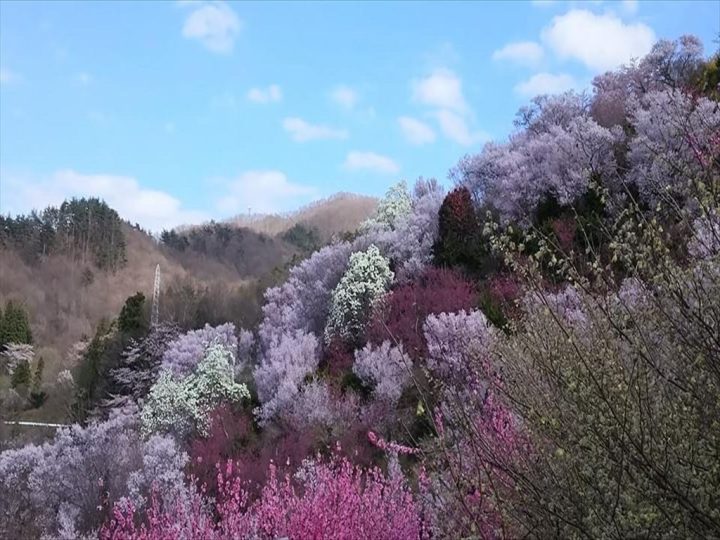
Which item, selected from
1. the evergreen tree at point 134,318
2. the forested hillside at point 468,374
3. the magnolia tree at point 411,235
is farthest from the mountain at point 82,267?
the magnolia tree at point 411,235

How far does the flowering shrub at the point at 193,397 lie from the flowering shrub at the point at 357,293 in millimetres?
3995

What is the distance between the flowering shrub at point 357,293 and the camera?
29.1 metres

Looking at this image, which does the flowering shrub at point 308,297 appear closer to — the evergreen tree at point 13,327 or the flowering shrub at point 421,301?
the flowering shrub at point 421,301

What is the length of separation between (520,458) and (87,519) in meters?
21.7

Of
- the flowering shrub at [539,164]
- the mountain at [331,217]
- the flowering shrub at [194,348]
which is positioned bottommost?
the flowering shrub at [194,348]

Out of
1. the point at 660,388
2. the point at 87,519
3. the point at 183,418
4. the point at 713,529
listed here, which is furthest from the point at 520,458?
the point at 183,418

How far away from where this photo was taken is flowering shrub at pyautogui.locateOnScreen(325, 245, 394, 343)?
95.4ft

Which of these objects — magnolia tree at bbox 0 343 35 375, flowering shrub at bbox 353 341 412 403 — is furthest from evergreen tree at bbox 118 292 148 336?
flowering shrub at bbox 353 341 412 403

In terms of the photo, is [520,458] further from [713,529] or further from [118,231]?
[118,231]

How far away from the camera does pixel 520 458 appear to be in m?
4.52

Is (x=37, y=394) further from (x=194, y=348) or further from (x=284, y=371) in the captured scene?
(x=284, y=371)

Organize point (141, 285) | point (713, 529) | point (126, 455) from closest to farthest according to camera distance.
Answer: point (713, 529) → point (126, 455) → point (141, 285)

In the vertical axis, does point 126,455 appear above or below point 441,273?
below

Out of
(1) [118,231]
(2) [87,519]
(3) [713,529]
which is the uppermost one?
(1) [118,231]
